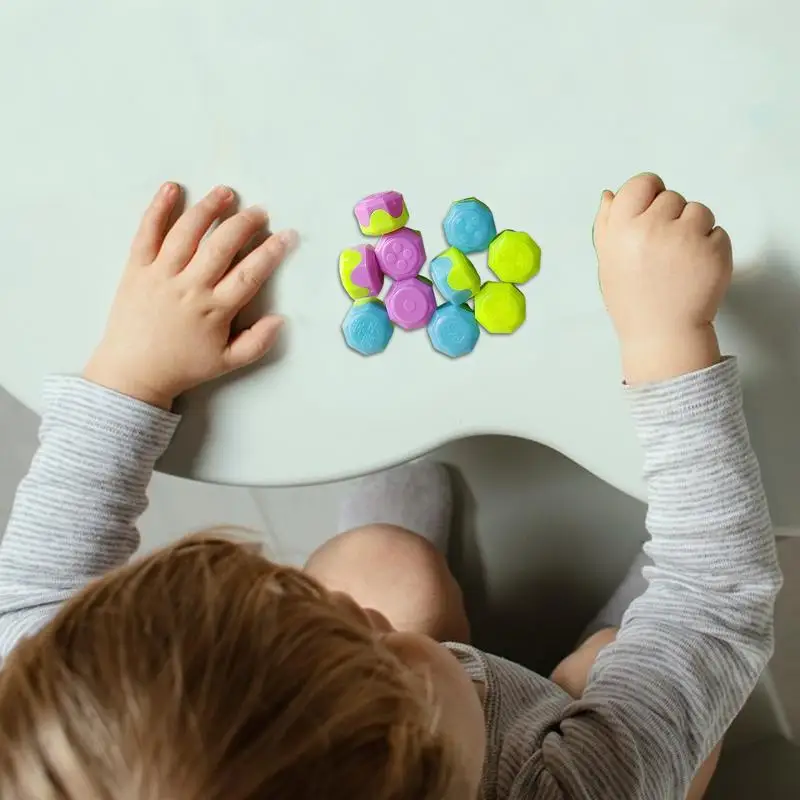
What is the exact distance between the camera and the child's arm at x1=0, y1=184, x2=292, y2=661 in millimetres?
480

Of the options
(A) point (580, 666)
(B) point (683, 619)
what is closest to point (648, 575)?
(B) point (683, 619)

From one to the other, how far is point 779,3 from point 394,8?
19 cm

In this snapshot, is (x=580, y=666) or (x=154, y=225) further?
(x=580, y=666)

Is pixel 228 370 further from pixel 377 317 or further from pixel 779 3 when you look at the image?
pixel 779 3

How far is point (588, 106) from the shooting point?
0.45 meters

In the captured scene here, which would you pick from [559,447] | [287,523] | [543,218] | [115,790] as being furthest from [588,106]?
[287,523]

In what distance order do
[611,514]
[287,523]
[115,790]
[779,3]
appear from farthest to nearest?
[287,523], [611,514], [779,3], [115,790]

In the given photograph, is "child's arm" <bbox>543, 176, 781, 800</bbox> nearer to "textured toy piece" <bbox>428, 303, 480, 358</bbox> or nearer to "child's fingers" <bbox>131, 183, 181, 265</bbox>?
"textured toy piece" <bbox>428, 303, 480, 358</bbox>

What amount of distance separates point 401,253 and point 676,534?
200 millimetres

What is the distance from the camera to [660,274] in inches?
17.3

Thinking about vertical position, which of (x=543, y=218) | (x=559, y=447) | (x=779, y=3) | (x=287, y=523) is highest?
(x=779, y=3)

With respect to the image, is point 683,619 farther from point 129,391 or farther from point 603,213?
point 129,391

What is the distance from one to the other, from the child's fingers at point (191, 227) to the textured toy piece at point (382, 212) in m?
0.07

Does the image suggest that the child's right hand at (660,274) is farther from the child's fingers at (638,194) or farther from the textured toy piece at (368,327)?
the textured toy piece at (368,327)
